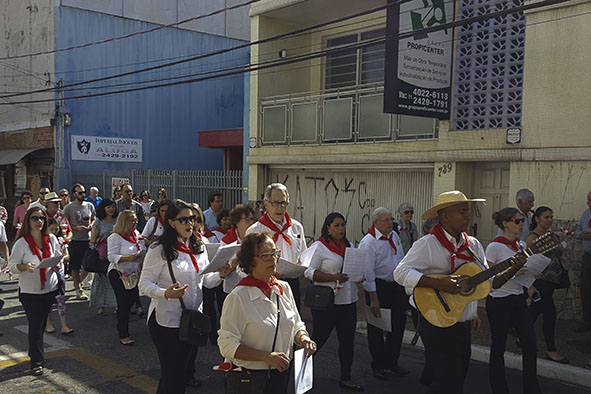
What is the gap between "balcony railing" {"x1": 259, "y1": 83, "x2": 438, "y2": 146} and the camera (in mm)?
11273

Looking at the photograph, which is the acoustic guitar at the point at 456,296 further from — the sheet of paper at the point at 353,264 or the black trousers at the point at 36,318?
the black trousers at the point at 36,318

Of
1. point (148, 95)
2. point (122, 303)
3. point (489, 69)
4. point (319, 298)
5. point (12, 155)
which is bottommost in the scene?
point (122, 303)

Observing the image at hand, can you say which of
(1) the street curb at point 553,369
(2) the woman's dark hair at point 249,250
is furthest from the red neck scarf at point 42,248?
(1) the street curb at point 553,369

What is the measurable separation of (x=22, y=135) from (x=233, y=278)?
1929 centimetres

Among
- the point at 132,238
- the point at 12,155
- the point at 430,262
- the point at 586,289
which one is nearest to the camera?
the point at 430,262

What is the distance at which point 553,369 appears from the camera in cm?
615

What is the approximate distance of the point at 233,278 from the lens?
6.34 metres

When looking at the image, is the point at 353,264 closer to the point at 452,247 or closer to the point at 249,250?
the point at 452,247

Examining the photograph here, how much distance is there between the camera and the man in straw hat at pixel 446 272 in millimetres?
4164

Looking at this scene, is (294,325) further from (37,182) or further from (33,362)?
(37,182)

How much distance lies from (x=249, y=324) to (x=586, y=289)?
20.2 feet

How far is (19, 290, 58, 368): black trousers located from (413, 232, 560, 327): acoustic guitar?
4.10m

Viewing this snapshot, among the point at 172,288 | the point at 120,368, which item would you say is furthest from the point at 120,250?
the point at 172,288

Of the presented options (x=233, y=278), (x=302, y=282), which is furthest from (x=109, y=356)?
(x=302, y=282)
